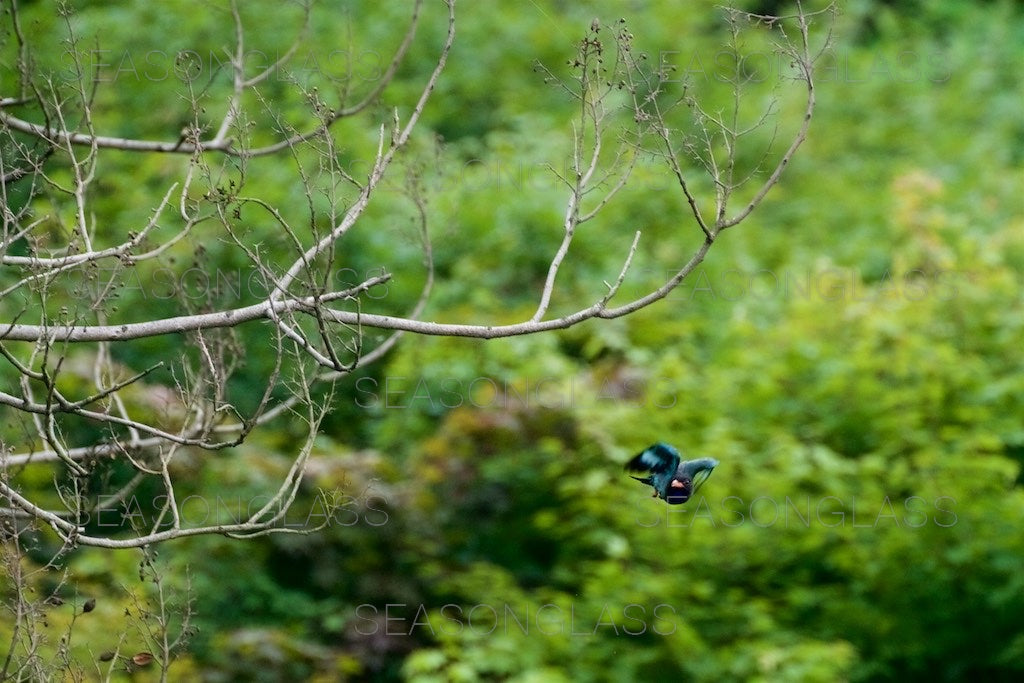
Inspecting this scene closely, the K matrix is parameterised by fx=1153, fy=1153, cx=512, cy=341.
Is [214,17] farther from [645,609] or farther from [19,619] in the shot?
[19,619]

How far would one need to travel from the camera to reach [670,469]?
2670 mm

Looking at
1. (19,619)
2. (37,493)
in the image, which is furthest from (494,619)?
(19,619)

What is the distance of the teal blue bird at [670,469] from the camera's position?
2.64m

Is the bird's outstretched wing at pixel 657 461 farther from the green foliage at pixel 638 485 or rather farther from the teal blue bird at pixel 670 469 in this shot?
the green foliage at pixel 638 485

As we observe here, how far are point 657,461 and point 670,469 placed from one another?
4cm

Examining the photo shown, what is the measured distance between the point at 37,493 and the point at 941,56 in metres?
8.53

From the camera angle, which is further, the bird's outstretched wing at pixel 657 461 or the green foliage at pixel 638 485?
the green foliage at pixel 638 485

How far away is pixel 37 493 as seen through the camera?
5.44 m

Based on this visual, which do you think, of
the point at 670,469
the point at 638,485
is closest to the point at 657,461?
the point at 670,469

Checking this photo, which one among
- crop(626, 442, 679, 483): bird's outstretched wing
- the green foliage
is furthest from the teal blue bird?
the green foliage

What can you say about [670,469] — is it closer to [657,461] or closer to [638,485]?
[657,461]

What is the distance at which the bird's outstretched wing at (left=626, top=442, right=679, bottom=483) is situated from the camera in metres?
2.67

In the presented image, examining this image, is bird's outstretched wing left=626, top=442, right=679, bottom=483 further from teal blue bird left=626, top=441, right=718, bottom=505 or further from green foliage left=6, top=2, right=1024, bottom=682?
green foliage left=6, top=2, right=1024, bottom=682

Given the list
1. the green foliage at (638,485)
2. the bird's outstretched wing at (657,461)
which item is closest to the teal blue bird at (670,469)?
the bird's outstretched wing at (657,461)
